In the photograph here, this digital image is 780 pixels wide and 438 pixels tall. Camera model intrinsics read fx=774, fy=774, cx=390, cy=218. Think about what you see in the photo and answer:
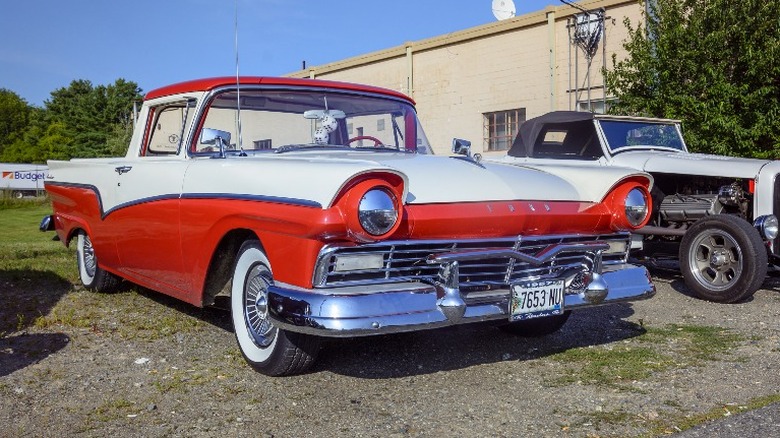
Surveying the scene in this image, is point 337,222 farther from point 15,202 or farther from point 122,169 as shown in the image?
→ point 15,202

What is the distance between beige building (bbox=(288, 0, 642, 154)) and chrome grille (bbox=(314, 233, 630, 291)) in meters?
11.4

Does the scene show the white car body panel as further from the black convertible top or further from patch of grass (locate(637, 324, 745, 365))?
the black convertible top

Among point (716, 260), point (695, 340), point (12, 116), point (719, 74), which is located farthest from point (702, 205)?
point (12, 116)

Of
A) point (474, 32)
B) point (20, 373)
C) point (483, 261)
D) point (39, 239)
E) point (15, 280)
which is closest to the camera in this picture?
point (483, 261)

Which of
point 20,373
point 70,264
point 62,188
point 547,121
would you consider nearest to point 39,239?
point 70,264

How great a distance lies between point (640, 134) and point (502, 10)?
10805 millimetres

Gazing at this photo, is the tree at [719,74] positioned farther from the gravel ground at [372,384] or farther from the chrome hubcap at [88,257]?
the chrome hubcap at [88,257]

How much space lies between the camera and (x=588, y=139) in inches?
314

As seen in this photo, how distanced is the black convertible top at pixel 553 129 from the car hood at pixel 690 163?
49 cm

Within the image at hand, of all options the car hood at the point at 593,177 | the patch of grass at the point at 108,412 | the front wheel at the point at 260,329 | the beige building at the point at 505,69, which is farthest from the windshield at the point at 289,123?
the beige building at the point at 505,69

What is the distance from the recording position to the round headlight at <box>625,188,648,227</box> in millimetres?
4242

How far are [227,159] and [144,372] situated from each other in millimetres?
1184

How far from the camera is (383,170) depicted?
335cm

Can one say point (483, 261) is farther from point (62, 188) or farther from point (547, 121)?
point (547, 121)
